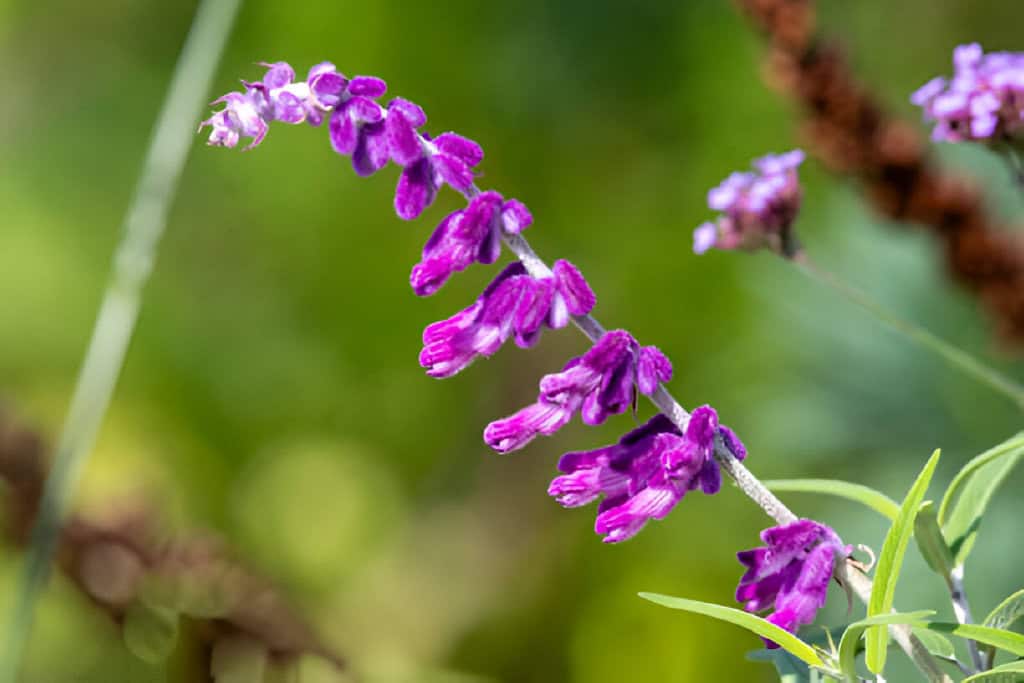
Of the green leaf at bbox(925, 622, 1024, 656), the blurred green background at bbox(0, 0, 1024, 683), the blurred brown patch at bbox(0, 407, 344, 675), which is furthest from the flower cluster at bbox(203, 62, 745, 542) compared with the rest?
the blurred green background at bbox(0, 0, 1024, 683)

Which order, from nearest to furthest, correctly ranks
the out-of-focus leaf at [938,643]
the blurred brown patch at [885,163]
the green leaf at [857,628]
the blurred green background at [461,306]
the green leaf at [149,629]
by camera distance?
the green leaf at [857,628] < the out-of-focus leaf at [938,643] < the green leaf at [149,629] < the blurred brown patch at [885,163] < the blurred green background at [461,306]

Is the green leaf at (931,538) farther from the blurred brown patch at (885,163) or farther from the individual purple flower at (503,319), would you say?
the blurred brown patch at (885,163)

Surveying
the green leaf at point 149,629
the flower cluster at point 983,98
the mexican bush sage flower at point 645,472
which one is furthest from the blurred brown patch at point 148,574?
the flower cluster at point 983,98

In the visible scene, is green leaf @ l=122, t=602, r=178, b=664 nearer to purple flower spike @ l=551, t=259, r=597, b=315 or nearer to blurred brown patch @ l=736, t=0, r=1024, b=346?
purple flower spike @ l=551, t=259, r=597, b=315

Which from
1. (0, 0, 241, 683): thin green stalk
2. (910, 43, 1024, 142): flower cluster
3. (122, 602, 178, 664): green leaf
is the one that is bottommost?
(122, 602, 178, 664): green leaf

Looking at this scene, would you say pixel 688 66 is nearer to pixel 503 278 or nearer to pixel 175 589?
pixel 175 589
